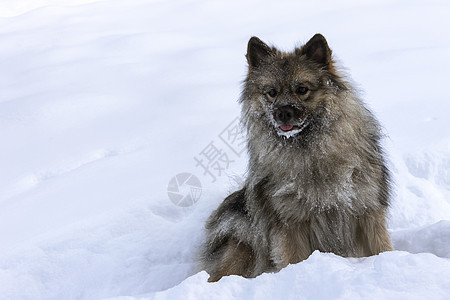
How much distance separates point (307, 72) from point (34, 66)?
722 centimetres

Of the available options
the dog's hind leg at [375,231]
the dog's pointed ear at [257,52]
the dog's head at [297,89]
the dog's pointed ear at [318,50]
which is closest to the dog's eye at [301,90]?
the dog's head at [297,89]

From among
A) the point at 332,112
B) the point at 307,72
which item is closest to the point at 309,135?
the point at 332,112

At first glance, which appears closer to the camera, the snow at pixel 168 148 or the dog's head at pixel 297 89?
the snow at pixel 168 148

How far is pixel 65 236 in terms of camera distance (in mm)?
3830

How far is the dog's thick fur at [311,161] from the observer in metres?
2.87

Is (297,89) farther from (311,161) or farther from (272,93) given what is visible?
(311,161)

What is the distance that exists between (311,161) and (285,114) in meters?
0.37

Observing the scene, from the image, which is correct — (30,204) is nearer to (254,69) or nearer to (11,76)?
(254,69)

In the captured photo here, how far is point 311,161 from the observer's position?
2.92 metres

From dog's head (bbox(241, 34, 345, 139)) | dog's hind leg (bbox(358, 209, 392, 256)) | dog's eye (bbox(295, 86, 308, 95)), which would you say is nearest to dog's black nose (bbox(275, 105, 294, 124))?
dog's head (bbox(241, 34, 345, 139))

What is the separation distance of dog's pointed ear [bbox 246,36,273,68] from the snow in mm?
558

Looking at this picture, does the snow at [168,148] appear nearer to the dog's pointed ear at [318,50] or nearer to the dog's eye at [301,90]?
the dog's pointed ear at [318,50]

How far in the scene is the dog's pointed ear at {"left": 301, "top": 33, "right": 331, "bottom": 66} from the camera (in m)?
3.00
